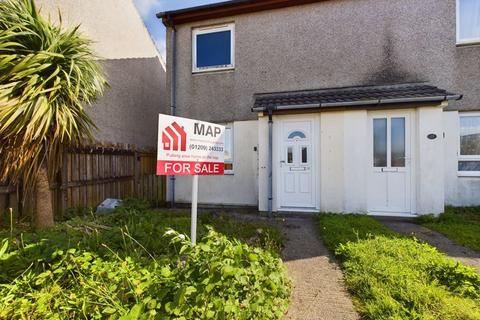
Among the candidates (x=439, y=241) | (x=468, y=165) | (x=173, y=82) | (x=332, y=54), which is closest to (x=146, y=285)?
(x=439, y=241)

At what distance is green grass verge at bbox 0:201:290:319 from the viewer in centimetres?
168

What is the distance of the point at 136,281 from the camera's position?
2.13 metres

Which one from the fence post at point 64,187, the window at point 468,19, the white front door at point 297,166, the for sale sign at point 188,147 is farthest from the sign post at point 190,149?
the window at point 468,19

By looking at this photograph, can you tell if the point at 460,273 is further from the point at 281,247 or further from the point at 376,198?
the point at 376,198

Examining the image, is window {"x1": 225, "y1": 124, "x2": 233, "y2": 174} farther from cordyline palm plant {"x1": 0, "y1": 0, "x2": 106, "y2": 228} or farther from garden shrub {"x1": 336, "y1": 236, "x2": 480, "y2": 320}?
garden shrub {"x1": 336, "y1": 236, "x2": 480, "y2": 320}

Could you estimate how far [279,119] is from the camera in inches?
241

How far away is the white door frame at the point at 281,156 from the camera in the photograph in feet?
19.5

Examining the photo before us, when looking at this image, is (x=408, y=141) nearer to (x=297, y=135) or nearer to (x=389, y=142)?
(x=389, y=142)

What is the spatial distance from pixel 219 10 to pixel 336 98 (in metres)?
4.37

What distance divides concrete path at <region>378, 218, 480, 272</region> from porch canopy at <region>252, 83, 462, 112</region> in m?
2.60

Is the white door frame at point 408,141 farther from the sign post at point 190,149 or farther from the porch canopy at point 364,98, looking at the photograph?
the sign post at point 190,149

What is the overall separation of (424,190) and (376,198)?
945 millimetres

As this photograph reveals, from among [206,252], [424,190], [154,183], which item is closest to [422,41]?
[424,190]

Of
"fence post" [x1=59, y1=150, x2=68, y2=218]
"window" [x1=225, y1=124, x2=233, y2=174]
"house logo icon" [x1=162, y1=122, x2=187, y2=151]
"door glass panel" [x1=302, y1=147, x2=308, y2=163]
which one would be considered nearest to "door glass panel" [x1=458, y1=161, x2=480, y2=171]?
"door glass panel" [x1=302, y1=147, x2=308, y2=163]
